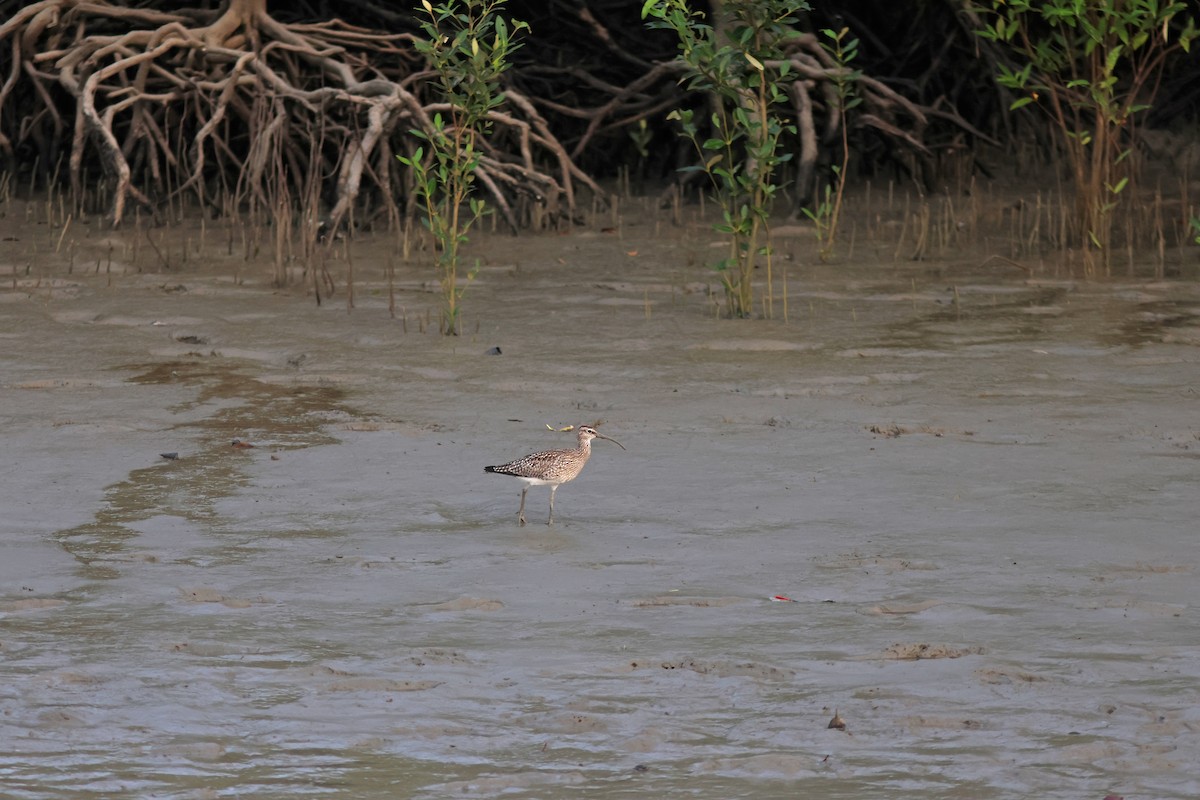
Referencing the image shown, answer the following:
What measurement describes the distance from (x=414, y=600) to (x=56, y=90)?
7871 millimetres

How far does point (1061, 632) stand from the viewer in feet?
13.0

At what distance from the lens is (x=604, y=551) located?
4633 mm

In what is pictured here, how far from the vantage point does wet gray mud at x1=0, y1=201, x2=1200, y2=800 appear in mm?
3355

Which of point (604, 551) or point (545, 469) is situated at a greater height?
point (545, 469)

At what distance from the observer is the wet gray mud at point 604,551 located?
3.36m

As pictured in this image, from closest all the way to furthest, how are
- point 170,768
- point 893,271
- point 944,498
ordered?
1. point 170,768
2. point 944,498
3. point 893,271

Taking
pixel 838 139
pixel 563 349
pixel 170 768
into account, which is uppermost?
pixel 838 139

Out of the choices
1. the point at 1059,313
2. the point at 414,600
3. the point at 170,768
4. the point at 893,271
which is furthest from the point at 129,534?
the point at 893,271

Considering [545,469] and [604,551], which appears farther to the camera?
[545,469]

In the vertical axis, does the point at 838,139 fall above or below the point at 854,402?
above

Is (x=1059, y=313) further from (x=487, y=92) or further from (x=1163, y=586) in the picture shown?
(x=1163, y=586)

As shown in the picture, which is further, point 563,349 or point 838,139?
point 838,139

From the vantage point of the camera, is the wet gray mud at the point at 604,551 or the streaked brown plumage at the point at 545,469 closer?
the wet gray mud at the point at 604,551

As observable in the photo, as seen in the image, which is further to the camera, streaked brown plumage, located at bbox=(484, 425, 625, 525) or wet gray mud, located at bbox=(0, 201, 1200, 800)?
streaked brown plumage, located at bbox=(484, 425, 625, 525)
